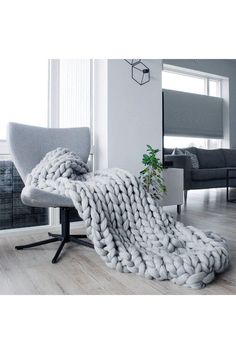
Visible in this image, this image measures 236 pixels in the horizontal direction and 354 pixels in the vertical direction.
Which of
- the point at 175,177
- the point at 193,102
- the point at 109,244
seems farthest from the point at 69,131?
the point at 193,102

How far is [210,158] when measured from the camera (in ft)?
14.9

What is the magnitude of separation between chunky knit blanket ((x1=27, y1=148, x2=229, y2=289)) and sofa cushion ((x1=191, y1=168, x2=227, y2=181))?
2.23m

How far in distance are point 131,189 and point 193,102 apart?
4058 millimetres

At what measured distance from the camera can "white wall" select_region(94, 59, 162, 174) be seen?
90.1 inches

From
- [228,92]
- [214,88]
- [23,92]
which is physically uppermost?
[214,88]

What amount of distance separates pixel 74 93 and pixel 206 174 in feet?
7.24

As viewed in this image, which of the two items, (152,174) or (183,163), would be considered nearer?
(152,174)

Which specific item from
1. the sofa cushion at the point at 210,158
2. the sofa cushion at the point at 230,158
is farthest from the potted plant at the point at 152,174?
the sofa cushion at the point at 230,158

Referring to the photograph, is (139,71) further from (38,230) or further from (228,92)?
(228,92)

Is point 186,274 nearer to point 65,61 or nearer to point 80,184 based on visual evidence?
point 80,184

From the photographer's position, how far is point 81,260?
5.19ft

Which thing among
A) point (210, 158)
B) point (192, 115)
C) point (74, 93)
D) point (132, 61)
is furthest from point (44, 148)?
point (192, 115)

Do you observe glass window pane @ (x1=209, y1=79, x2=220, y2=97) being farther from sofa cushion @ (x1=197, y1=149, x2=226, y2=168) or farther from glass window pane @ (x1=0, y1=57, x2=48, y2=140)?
glass window pane @ (x1=0, y1=57, x2=48, y2=140)

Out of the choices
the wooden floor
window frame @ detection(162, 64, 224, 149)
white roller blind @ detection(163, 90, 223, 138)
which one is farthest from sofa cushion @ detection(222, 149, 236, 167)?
the wooden floor
